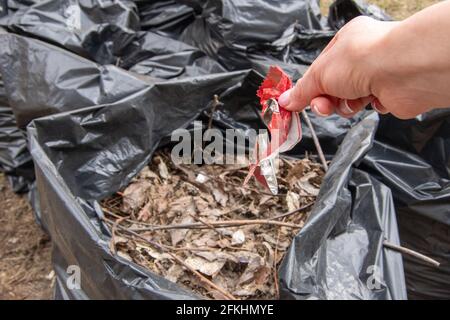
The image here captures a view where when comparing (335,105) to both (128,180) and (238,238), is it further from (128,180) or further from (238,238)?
(128,180)

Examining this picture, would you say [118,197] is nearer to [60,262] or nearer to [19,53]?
[60,262]

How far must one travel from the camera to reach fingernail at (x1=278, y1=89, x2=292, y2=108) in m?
0.86

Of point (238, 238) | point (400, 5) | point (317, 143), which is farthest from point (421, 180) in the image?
point (400, 5)

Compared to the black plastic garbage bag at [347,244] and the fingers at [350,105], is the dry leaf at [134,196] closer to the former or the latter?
the black plastic garbage bag at [347,244]

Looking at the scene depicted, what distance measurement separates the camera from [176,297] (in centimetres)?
92

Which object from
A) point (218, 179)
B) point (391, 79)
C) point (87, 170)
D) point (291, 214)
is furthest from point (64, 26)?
point (391, 79)

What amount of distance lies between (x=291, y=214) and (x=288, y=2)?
2.37 ft

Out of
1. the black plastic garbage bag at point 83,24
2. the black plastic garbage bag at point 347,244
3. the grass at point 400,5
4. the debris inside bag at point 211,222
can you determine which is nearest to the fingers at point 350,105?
the black plastic garbage bag at point 347,244

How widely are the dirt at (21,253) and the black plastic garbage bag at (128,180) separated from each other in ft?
0.94

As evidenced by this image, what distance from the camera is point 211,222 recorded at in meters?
1.22

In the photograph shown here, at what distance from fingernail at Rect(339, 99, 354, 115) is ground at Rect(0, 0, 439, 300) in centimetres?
113

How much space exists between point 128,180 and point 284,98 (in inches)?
25.8

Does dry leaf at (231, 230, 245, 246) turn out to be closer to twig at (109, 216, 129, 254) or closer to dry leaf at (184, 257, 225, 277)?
dry leaf at (184, 257, 225, 277)

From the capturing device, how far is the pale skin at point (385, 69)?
0.61 metres
